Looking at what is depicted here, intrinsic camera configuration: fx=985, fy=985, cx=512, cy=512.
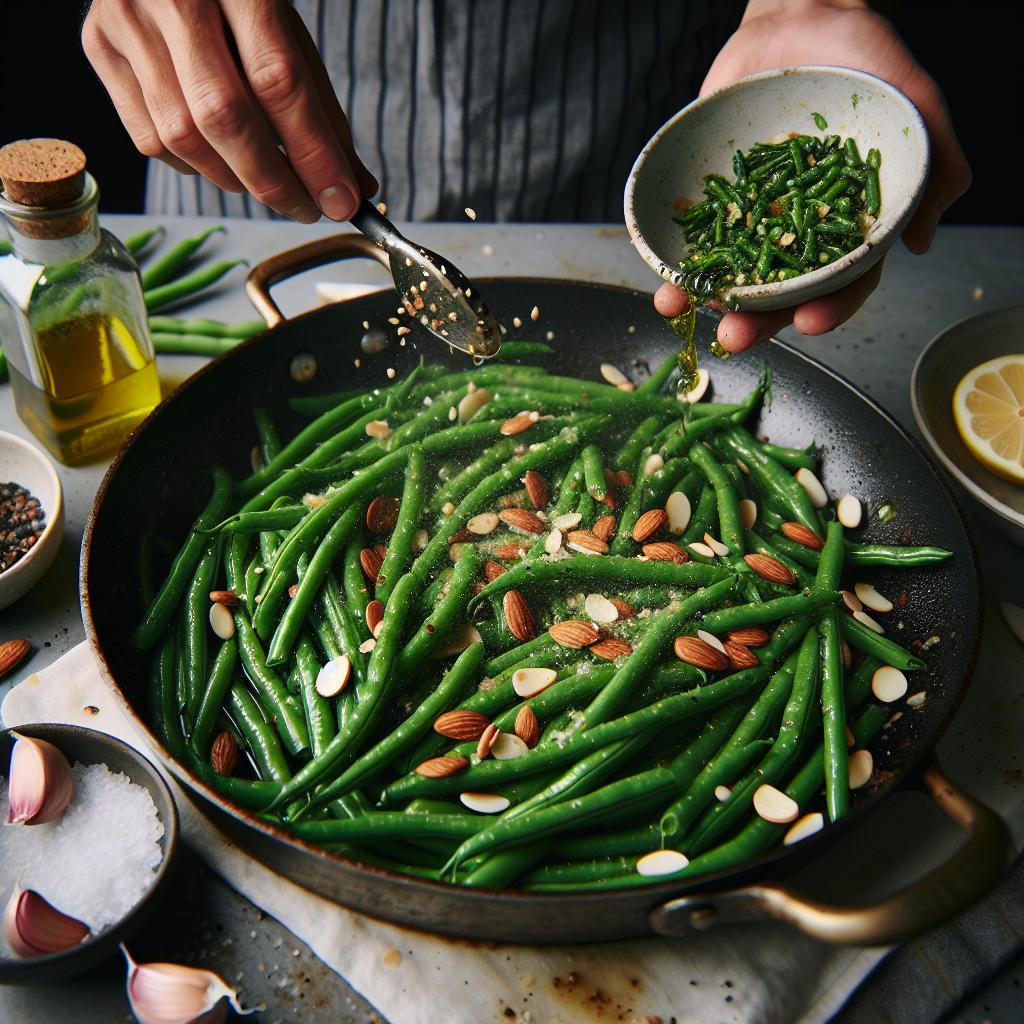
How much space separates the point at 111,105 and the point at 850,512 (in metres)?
4.96

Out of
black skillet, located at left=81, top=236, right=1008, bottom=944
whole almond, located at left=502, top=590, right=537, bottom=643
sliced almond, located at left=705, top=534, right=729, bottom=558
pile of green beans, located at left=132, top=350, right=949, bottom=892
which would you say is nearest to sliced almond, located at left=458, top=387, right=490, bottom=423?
pile of green beans, located at left=132, top=350, right=949, bottom=892

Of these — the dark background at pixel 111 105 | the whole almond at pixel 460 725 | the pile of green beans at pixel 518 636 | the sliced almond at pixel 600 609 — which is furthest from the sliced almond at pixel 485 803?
the dark background at pixel 111 105

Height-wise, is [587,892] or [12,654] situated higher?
[587,892]

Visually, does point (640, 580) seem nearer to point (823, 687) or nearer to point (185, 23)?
point (823, 687)

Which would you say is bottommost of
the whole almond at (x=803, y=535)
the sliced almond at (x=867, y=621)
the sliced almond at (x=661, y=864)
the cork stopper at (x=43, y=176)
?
the sliced almond at (x=661, y=864)

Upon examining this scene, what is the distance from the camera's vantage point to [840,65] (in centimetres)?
278

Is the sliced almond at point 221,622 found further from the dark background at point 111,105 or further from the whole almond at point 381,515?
the dark background at point 111,105

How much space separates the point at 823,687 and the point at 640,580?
20.7 inches

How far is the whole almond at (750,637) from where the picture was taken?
246 cm

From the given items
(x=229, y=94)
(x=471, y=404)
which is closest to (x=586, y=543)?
(x=471, y=404)

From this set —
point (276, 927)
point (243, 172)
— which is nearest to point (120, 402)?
point (243, 172)

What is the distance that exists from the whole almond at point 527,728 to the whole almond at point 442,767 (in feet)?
0.49

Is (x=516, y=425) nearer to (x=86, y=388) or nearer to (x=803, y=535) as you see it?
(x=803, y=535)

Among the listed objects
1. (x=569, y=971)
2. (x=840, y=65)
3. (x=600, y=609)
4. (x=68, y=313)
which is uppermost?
(x=840, y=65)
